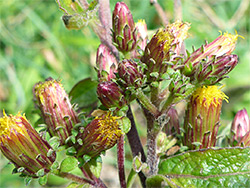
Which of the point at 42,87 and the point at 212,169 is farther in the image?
the point at 42,87

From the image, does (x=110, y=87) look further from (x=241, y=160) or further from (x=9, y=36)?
(x=9, y=36)

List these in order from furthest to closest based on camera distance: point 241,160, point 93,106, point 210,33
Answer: point 210,33 → point 93,106 → point 241,160

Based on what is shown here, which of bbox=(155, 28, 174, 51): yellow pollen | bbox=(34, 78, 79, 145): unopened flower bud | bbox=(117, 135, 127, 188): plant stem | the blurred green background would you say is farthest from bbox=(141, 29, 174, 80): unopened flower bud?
the blurred green background

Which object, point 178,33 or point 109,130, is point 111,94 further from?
point 178,33

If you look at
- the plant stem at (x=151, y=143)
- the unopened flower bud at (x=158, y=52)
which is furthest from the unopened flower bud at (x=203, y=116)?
the unopened flower bud at (x=158, y=52)

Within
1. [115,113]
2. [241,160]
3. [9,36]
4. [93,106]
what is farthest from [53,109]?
[9,36]

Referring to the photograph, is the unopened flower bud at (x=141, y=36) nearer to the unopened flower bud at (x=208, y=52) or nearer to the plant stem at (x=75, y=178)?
the unopened flower bud at (x=208, y=52)

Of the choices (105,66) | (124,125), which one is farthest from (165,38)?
(124,125)
